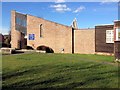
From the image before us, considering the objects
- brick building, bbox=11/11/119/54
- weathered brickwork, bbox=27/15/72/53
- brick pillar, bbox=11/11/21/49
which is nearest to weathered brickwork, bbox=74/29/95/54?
brick building, bbox=11/11/119/54

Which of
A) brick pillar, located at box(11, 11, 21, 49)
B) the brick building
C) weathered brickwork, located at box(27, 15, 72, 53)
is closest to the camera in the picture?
the brick building

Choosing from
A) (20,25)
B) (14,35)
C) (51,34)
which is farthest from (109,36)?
(14,35)

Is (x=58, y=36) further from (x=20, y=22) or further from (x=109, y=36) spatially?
(x=20, y=22)

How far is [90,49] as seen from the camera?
33.7 metres

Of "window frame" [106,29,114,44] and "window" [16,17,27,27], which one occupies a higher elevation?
"window" [16,17,27,27]

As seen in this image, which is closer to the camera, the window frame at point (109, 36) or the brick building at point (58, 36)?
the window frame at point (109, 36)

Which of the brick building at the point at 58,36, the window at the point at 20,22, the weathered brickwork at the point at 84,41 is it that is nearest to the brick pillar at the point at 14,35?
the brick building at the point at 58,36

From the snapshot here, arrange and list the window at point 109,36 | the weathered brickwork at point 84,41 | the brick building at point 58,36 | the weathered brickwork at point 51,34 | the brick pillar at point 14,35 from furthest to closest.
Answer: the brick pillar at point 14,35 → the weathered brickwork at point 51,34 → the weathered brickwork at point 84,41 → the brick building at point 58,36 → the window at point 109,36

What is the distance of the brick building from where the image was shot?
31.8 meters

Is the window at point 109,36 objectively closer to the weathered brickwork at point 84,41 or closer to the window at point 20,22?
the weathered brickwork at point 84,41

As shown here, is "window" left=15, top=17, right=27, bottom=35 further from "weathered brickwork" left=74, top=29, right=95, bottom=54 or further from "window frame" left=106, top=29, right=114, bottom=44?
"window frame" left=106, top=29, right=114, bottom=44

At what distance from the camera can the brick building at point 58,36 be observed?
31.8 metres

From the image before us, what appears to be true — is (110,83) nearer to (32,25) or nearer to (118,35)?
(118,35)

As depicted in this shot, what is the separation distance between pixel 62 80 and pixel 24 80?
54.4 inches
